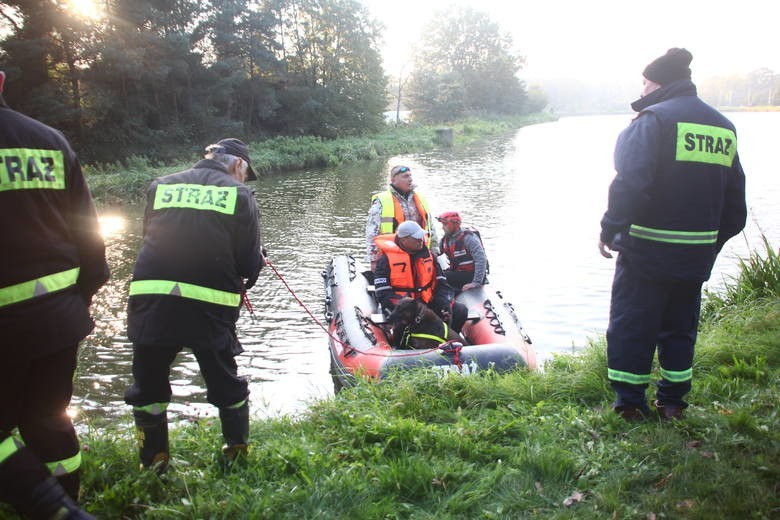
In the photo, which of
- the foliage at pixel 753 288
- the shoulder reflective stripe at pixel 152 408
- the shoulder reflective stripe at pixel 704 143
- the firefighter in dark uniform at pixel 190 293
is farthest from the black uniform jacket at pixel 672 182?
the foliage at pixel 753 288

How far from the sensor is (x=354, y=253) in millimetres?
10289

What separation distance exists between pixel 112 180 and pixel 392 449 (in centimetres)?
1568

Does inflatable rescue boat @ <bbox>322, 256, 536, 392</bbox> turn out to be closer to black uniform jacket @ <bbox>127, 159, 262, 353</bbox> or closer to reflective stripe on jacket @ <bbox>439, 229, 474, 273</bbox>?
reflective stripe on jacket @ <bbox>439, 229, 474, 273</bbox>

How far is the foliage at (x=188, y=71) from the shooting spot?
18.6 m

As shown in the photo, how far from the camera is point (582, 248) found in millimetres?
10172

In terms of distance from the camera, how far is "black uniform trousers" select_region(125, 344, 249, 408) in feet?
8.74

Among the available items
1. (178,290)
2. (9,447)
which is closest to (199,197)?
(178,290)

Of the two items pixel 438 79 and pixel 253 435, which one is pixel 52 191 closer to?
pixel 253 435

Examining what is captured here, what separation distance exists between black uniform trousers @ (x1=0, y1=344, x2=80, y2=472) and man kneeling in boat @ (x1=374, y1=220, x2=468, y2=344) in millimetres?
3370

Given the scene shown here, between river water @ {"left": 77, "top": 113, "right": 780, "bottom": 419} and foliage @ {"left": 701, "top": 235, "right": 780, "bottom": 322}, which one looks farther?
river water @ {"left": 77, "top": 113, "right": 780, "bottom": 419}

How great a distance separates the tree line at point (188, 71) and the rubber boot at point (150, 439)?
726 inches

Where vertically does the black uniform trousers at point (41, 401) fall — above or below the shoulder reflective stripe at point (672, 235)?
below

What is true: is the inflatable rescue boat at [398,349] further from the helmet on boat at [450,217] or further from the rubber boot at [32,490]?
the rubber boot at [32,490]

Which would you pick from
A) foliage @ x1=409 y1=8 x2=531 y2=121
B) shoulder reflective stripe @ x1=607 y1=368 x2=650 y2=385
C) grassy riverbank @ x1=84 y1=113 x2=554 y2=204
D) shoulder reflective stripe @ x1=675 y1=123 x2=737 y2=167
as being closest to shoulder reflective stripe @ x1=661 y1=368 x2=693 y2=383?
shoulder reflective stripe @ x1=607 y1=368 x2=650 y2=385
